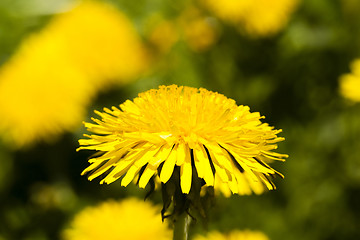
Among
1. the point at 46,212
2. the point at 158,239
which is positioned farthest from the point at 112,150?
the point at 46,212

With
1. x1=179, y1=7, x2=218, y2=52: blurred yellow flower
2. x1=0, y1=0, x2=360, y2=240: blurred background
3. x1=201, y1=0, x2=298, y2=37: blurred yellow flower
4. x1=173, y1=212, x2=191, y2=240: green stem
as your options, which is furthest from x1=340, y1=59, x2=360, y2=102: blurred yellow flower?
x1=173, y1=212, x2=191, y2=240: green stem

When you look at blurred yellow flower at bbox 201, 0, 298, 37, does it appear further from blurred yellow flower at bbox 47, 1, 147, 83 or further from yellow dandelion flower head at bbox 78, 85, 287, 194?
yellow dandelion flower head at bbox 78, 85, 287, 194

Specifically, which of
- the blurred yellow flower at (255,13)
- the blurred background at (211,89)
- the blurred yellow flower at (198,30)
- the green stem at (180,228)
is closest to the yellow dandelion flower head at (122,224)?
the green stem at (180,228)

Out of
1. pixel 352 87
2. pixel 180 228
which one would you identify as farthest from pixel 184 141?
pixel 352 87

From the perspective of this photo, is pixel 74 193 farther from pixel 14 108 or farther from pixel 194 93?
pixel 194 93

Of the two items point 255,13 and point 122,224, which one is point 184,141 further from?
point 255,13

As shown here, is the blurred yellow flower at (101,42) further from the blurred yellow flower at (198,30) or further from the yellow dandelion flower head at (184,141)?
the yellow dandelion flower head at (184,141)
